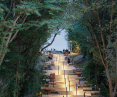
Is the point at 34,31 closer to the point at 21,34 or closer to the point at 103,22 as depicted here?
the point at 21,34

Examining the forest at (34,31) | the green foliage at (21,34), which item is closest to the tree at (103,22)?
the forest at (34,31)

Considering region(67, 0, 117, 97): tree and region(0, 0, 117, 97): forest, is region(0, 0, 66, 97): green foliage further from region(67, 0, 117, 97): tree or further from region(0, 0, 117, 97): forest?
region(67, 0, 117, 97): tree

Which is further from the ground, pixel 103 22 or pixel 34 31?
pixel 103 22

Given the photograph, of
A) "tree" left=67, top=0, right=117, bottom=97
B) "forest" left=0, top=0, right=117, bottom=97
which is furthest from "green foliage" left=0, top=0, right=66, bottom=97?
"tree" left=67, top=0, right=117, bottom=97

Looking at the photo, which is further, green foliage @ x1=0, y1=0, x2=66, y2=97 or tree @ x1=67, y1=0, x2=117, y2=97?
tree @ x1=67, y1=0, x2=117, y2=97

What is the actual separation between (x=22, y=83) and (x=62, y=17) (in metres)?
5.79

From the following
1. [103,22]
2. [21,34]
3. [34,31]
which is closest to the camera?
[34,31]

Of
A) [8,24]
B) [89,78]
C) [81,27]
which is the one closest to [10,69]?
[8,24]

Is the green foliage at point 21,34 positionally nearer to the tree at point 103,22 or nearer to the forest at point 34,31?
the forest at point 34,31

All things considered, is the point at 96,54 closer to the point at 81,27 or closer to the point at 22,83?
the point at 81,27

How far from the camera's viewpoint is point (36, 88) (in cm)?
1276

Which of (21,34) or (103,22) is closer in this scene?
(21,34)

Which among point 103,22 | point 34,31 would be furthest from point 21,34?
point 103,22

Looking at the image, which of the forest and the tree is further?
the tree
